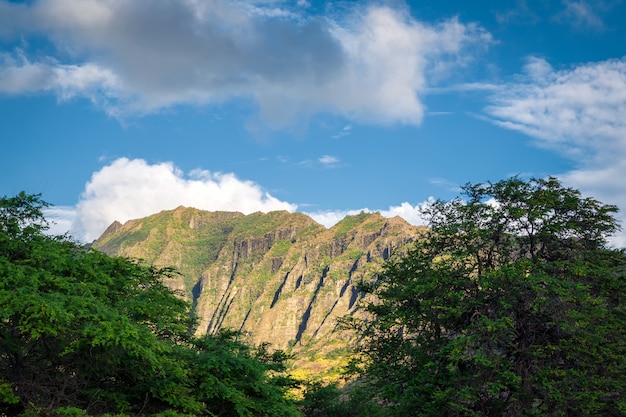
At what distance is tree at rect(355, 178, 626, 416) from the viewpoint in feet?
90.8

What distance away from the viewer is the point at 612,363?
28875mm

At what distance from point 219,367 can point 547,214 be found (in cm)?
1979

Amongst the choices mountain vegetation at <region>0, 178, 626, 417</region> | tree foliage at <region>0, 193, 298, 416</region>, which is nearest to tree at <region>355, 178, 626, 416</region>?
mountain vegetation at <region>0, 178, 626, 417</region>

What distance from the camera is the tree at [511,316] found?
2767 centimetres

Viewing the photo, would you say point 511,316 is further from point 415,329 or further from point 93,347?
point 93,347

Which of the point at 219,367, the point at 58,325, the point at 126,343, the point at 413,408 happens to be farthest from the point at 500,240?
the point at 58,325

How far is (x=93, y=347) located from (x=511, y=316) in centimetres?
2049

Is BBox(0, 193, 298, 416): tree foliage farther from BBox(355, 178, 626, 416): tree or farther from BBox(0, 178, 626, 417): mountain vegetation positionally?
BBox(355, 178, 626, 416): tree

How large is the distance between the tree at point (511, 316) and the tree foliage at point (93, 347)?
26.5 feet

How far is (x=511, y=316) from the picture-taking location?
98.8 feet

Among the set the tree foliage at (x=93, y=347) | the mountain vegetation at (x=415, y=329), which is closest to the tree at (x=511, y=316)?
the mountain vegetation at (x=415, y=329)

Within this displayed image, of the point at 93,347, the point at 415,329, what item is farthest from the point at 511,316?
the point at 93,347

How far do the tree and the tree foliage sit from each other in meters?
8.08

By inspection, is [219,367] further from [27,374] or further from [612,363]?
[612,363]
